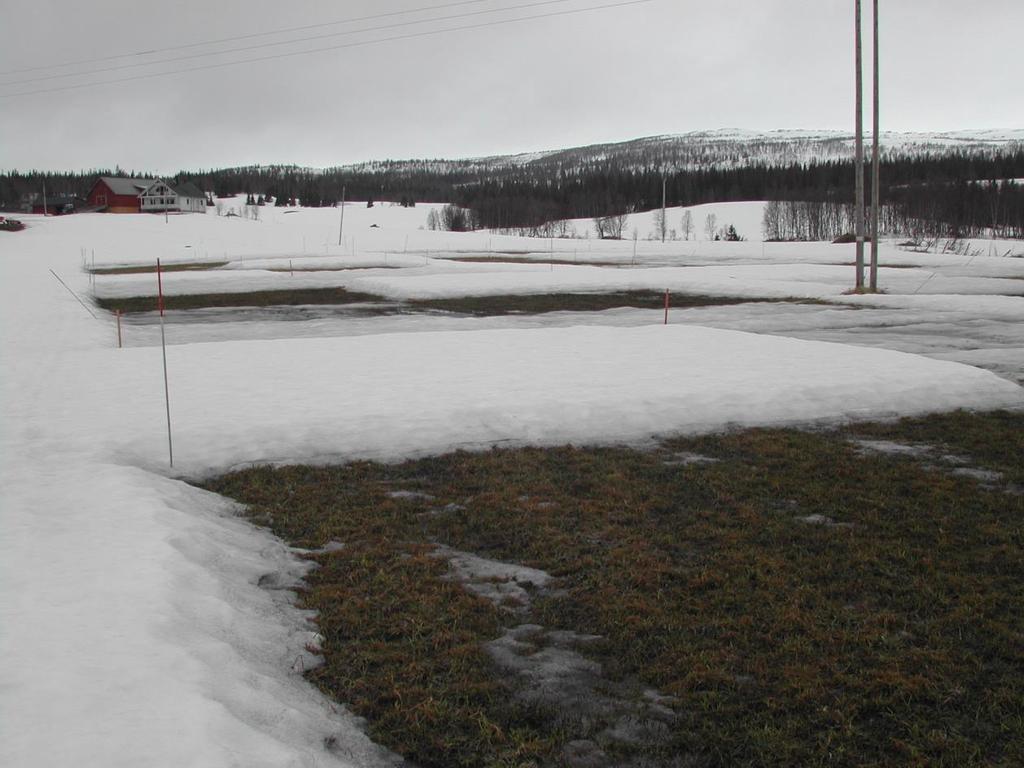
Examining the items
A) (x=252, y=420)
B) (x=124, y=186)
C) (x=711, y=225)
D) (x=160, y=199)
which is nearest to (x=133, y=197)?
(x=124, y=186)

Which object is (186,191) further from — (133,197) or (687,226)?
(687,226)

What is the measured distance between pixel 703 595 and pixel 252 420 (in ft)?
21.7

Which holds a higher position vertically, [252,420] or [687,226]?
[687,226]

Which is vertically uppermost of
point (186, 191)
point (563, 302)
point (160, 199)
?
point (186, 191)

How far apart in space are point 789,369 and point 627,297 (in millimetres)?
16302

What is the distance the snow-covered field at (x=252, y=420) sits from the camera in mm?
4254

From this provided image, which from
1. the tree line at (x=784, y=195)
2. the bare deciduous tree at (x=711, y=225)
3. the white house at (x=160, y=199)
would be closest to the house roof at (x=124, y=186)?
the white house at (x=160, y=199)

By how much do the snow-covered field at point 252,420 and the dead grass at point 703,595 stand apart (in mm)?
498

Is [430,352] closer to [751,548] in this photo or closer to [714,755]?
[751,548]

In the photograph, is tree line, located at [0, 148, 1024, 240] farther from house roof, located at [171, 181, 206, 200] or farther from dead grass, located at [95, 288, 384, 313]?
dead grass, located at [95, 288, 384, 313]

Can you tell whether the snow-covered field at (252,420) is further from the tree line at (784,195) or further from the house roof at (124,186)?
the house roof at (124,186)

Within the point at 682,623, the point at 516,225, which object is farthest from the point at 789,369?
the point at 516,225

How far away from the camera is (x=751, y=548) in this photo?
22.2ft

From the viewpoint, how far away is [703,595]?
19.5ft
